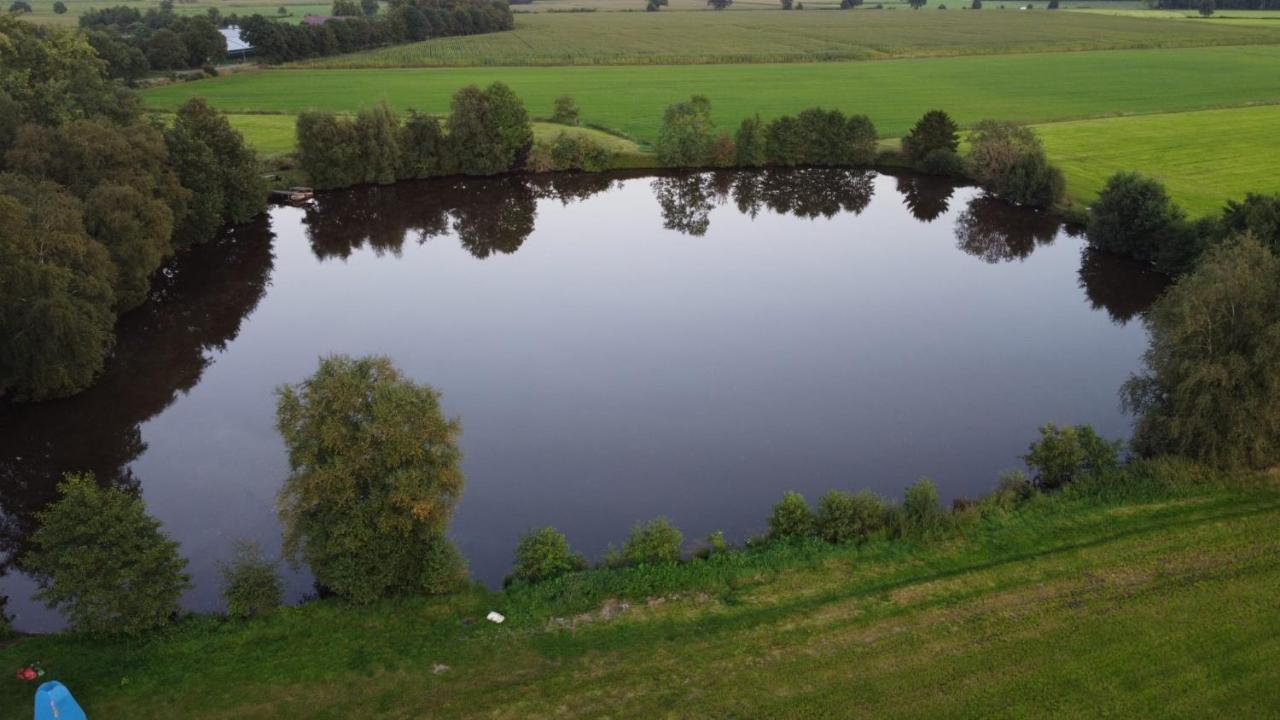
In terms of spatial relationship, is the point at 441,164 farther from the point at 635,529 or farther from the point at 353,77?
the point at 635,529

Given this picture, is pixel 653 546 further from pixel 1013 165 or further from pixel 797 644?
pixel 1013 165

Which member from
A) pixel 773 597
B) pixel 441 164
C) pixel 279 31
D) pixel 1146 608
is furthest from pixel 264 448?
pixel 279 31

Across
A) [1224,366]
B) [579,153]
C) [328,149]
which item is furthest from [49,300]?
[579,153]

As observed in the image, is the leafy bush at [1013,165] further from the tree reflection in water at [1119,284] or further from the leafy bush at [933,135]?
the tree reflection in water at [1119,284]

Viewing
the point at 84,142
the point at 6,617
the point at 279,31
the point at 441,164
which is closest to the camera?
the point at 6,617

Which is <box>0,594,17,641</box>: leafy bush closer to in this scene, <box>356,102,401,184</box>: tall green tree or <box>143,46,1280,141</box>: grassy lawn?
<box>356,102,401,184</box>: tall green tree

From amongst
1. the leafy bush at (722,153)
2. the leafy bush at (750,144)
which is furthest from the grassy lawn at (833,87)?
the leafy bush at (750,144)

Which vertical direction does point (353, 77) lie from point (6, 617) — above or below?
above
